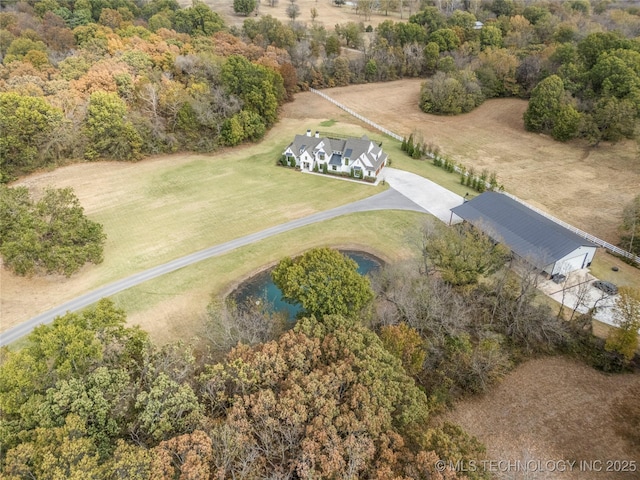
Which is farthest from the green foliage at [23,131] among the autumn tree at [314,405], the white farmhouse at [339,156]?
the autumn tree at [314,405]

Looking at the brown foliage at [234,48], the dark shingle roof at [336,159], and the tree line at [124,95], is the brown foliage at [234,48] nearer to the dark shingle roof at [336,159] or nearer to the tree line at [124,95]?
the tree line at [124,95]

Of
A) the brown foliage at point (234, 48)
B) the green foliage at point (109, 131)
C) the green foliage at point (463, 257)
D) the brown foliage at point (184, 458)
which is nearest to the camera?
the brown foliage at point (184, 458)

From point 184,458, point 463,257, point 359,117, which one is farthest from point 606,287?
point 359,117

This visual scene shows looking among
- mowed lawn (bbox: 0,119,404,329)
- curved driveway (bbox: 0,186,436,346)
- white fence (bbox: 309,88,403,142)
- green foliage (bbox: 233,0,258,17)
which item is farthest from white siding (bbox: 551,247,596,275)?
green foliage (bbox: 233,0,258,17)

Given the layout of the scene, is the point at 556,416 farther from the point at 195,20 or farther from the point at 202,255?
the point at 195,20

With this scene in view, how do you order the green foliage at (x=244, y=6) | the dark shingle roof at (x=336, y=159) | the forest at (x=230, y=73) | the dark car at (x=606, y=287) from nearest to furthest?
the dark car at (x=606, y=287), the dark shingle roof at (x=336, y=159), the forest at (x=230, y=73), the green foliage at (x=244, y=6)

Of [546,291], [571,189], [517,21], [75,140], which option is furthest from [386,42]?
[546,291]

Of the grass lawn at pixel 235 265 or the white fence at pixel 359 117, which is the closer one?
the grass lawn at pixel 235 265

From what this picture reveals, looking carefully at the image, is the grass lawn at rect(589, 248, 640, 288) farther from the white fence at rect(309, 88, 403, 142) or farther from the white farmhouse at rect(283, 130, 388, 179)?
the white fence at rect(309, 88, 403, 142)
